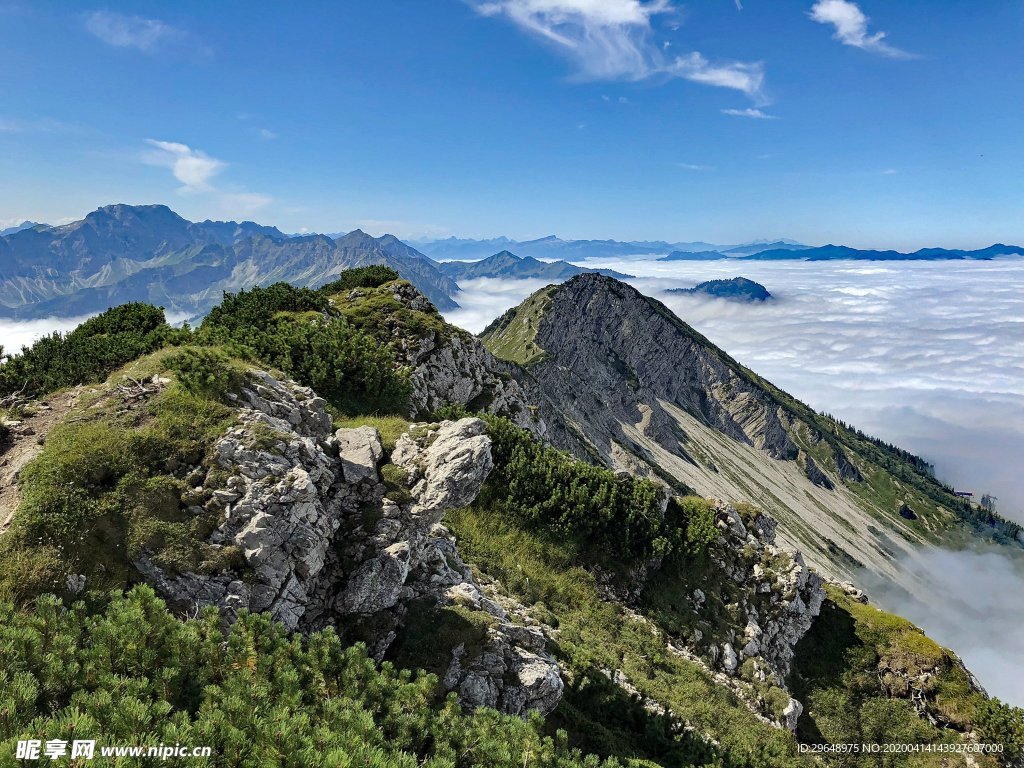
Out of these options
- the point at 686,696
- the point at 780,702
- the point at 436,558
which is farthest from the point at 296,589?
the point at 780,702

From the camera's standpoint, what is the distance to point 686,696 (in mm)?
29859

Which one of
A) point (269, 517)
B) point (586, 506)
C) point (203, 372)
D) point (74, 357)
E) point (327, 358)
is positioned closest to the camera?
point (269, 517)

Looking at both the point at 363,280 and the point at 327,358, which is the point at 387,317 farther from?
the point at 327,358

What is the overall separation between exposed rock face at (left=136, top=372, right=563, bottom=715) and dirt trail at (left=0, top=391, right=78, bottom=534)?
4.98 m

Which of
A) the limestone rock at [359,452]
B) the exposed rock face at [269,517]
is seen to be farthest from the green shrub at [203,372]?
the limestone rock at [359,452]

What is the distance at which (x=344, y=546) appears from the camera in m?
21.5

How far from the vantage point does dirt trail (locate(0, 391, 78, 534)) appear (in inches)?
670

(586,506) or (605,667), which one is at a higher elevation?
(586,506)

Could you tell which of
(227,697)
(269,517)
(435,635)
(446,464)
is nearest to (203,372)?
(269,517)

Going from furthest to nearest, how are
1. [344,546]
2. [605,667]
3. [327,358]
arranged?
1. [327,358]
2. [605,667]
3. [344,546]

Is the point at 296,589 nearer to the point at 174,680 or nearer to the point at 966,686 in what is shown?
the point at 174,680

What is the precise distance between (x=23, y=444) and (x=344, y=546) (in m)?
12.8

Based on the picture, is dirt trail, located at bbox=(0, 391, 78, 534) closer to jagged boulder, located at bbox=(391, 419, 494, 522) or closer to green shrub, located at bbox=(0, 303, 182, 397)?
green shrub, located at bbox=(0, 303, 182, 397)

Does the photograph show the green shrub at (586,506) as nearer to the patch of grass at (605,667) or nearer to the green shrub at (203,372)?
the patch of grass at (605,667)
